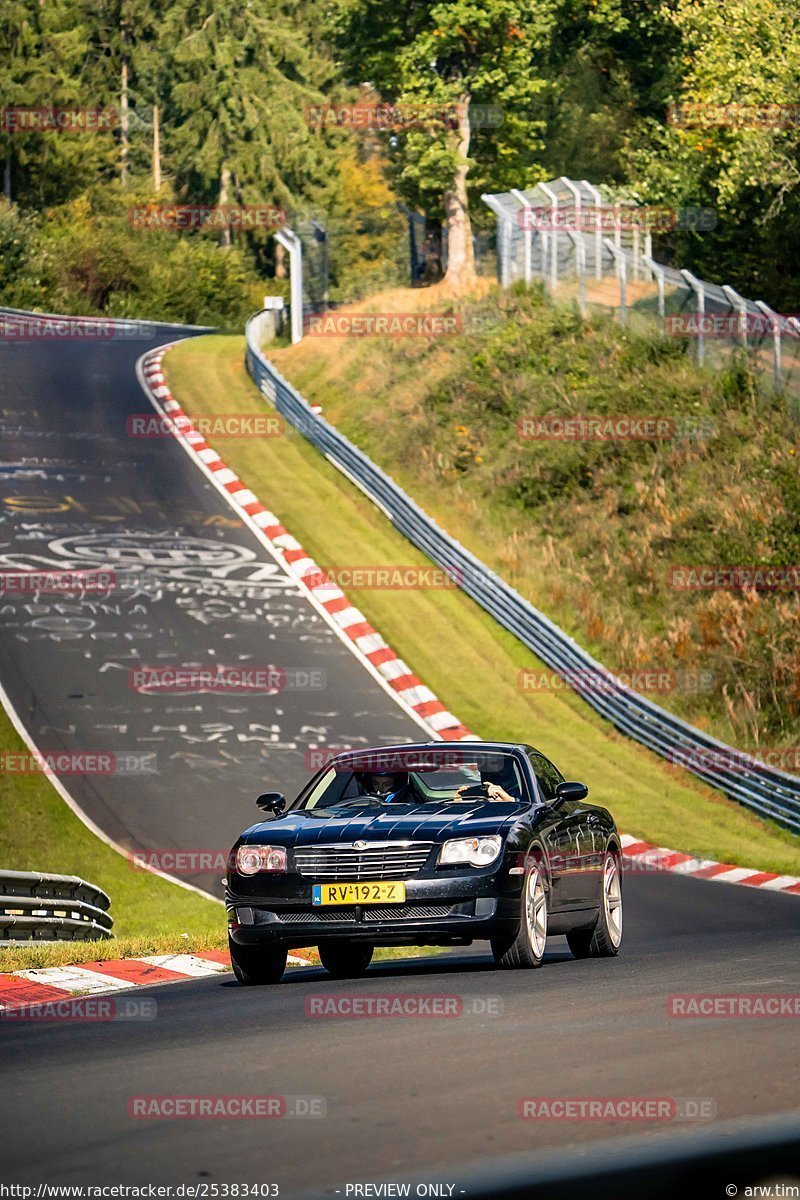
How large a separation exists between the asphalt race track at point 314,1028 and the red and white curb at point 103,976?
487mm

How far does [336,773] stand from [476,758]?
0.92 metres

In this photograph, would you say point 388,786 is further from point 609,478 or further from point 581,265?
point 581,265

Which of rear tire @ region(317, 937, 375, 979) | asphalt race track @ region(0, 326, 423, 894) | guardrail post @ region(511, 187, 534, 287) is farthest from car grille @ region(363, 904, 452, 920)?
guardrail post @ region(511, 187, 534, 287)

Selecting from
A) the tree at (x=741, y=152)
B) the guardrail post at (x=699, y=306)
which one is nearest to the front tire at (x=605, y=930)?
the guardrail post at (x=699, y=306)

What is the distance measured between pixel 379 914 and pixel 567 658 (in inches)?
681

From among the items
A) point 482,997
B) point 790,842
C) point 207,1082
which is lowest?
point 790,842

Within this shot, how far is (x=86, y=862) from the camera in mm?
18781

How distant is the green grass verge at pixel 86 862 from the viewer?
16.9m

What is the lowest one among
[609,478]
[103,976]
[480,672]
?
[480,672]

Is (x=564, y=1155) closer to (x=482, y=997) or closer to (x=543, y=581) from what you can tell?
(x=482, y=997)

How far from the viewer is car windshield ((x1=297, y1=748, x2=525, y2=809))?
11336 millimetres

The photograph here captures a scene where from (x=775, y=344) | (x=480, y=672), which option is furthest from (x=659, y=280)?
(x=480, y=672)

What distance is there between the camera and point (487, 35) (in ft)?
161

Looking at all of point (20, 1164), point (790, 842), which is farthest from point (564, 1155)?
point (790, 842)
